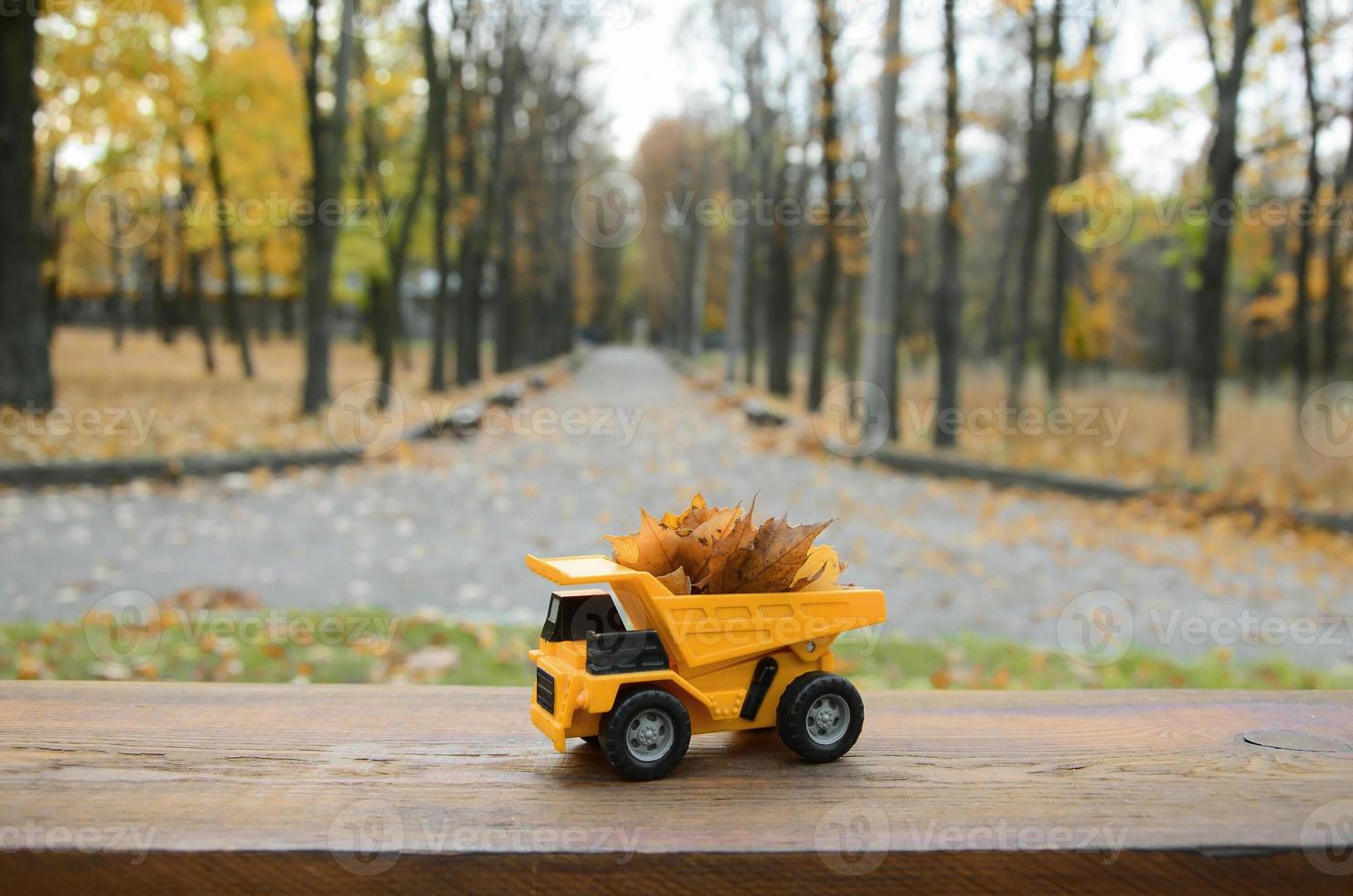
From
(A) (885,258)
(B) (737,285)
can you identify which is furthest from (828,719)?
(B) (737,285)

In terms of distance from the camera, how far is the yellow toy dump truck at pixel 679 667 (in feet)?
5.99

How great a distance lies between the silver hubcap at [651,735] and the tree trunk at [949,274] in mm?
14777

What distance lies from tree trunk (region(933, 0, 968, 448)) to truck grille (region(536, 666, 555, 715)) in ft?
48.4

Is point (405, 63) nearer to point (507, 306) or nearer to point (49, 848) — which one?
point (507, 306)

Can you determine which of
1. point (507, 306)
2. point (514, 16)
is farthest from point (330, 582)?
point (507, 306)

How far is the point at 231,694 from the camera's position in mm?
2303

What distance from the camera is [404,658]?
600cm

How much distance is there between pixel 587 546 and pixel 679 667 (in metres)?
7.68

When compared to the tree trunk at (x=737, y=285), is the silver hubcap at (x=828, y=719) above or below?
below

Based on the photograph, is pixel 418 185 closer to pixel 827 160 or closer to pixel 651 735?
pixel 827 160

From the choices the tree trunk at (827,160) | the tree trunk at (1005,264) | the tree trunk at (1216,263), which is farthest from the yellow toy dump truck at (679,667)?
the tree trunk at (1005,264)

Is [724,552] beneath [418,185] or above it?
beneath

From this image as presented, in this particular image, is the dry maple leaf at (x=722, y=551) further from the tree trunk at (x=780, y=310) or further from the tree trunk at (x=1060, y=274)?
the tree trunk at (x=780, y=310)

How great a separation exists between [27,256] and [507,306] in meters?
20.4
